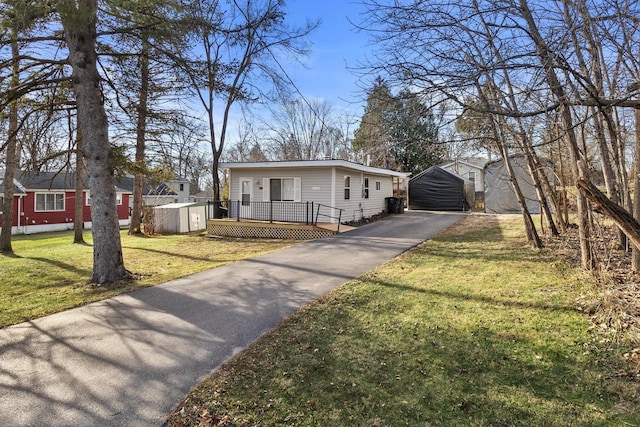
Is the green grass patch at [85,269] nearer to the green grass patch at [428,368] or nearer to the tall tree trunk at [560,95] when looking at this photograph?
the green grass patch at [428,368]

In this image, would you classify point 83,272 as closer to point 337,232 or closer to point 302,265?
point 302,265

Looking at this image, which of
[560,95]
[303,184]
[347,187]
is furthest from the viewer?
[347,187]

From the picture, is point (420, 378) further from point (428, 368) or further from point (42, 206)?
point (42, 206)

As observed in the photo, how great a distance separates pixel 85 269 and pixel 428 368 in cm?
865

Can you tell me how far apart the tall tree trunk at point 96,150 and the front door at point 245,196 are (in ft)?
Answer: 28.2

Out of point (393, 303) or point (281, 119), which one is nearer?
point (393, 303)

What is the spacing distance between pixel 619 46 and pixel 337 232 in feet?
30.9

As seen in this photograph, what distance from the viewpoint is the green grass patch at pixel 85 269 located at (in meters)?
5.67

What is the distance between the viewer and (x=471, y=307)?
466 centimetres

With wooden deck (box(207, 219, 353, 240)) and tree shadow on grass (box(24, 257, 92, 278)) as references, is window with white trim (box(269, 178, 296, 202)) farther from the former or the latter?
tree shadow on grass (box(24, 257, 92, 278))

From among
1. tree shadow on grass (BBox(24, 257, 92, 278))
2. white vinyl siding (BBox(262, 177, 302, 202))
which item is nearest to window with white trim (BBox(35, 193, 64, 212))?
tree shadow on grass (BBox(24, 257, 92, 278))

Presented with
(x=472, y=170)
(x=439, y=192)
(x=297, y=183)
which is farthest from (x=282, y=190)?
(x=472, y=170)

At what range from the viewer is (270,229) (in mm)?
13703

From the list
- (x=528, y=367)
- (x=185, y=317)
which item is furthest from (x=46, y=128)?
(x=528, y=367)
